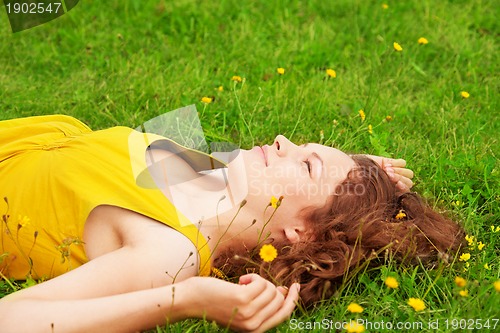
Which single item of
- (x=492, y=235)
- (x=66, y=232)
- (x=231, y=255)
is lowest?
(x=492, y=235)

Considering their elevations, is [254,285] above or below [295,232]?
above

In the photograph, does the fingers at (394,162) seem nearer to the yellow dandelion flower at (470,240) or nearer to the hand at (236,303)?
the yellow dandelion flower at (470,240)

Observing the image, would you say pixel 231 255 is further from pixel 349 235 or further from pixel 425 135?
pixel 425 135

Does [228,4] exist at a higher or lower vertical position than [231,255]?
higher

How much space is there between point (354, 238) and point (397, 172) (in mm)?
578

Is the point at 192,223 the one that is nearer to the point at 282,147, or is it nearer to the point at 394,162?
the point at 282,147

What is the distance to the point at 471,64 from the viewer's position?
430 centimetres

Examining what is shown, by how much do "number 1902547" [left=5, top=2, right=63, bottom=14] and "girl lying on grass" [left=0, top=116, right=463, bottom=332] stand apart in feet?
6.39

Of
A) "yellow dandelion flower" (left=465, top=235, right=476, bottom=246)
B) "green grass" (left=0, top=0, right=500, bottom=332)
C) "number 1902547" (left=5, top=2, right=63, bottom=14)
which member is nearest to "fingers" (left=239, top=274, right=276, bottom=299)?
"green grass" (left=0, top=0, right=500, bottom=332)

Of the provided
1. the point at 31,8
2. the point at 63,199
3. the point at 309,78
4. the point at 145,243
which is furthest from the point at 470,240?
the point at 31,8

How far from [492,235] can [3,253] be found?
1.82 metres

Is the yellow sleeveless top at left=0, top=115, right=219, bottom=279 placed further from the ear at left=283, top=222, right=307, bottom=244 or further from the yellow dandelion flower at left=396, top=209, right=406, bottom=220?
the yellow dandelion flower at left=396, top=209, right=406, bottom=220

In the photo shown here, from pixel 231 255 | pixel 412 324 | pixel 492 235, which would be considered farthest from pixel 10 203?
pixel 492 235

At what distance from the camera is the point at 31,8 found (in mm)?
4555
